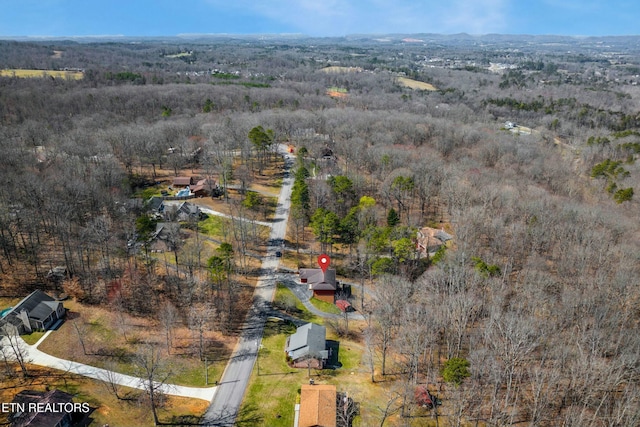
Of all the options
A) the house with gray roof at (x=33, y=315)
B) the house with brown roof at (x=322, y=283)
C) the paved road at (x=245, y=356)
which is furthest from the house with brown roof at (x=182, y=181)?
the house with gray roof at (x=33, y=315)

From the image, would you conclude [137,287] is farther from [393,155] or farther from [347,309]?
[393,155]

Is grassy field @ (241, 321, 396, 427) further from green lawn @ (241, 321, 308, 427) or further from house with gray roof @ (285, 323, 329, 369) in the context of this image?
house with gray roof @ (285, 323, 329, 369)

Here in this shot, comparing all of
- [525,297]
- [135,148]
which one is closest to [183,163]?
[135,148]

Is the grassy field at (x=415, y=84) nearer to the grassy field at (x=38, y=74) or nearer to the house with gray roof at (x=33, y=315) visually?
the grassy field at (x=38, y=74)

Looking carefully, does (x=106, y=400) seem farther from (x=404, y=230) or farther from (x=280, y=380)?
(x=404, y=230)

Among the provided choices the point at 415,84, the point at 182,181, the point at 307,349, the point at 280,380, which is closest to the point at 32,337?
the point at 280,380

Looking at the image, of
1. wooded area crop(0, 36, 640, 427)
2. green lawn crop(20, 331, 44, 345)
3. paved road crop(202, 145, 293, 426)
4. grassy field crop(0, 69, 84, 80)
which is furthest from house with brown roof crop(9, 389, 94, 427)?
grassy field crop(0, 69, 84, 80)
